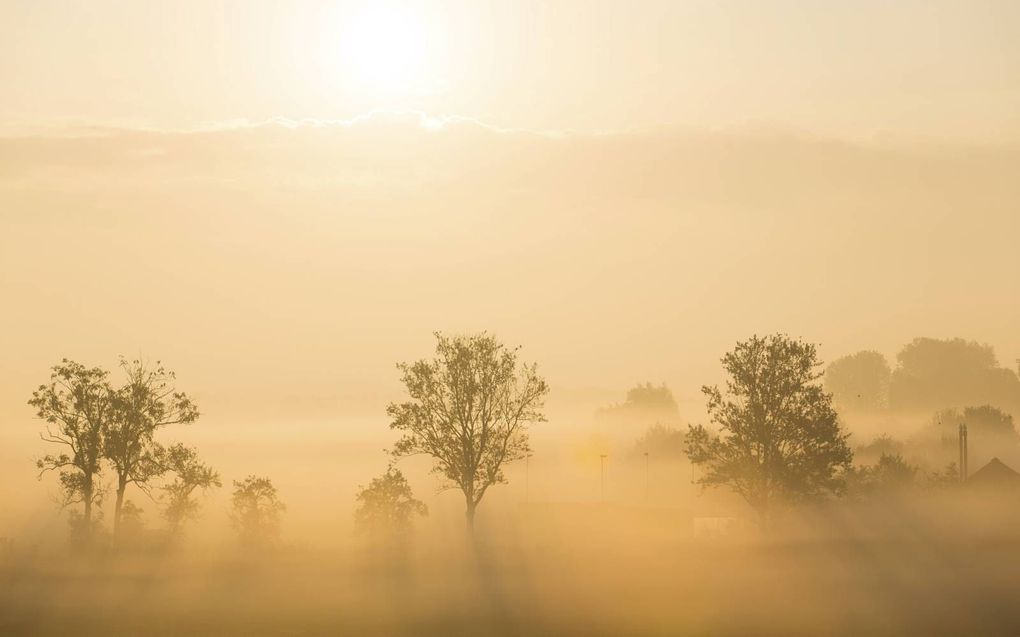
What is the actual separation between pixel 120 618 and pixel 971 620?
49.4 metres

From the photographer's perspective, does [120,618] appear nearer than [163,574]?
Yes

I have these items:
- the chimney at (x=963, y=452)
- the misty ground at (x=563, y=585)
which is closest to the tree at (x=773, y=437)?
the misty ground at (x=563, y=585)

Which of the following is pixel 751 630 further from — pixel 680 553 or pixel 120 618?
pixel 680 553

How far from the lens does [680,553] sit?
131m

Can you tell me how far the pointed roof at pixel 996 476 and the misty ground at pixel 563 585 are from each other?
551 inches

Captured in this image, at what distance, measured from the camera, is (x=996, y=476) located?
164 meters

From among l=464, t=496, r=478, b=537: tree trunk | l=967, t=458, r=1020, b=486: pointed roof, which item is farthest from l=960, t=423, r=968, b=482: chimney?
l=464, t=496, r=478, b=537: tree trunk

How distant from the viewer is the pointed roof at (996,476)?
162 metres

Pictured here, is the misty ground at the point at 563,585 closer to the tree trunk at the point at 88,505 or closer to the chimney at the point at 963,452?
the tree trunk at the point at 88,505

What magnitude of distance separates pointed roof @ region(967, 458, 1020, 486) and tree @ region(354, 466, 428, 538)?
66042 millimetres

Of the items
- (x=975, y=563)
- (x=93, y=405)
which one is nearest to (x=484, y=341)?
(x=93, y=405)

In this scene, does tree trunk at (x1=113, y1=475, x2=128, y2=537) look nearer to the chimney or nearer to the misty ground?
the misty ground

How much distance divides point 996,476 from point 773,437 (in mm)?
46202

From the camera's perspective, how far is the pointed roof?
532 ft
